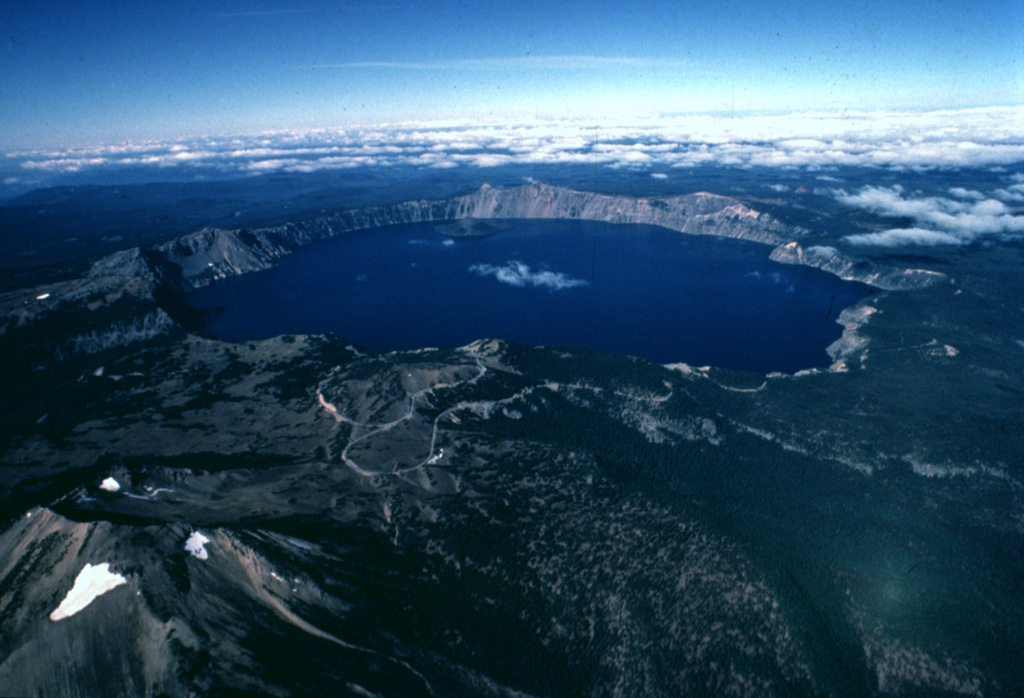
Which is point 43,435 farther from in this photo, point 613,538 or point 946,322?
point 946,322

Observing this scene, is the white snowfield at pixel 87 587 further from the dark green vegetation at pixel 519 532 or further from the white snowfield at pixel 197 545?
the white snowfield at pixel 197 545

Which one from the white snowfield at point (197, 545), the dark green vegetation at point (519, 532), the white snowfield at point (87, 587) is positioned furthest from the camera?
the white snowfield at point (197, 545)

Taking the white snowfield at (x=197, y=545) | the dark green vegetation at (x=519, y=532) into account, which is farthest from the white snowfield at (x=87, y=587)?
the white snowfield at (x=197, y=545)

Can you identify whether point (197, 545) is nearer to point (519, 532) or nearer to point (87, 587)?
point (87, 587)

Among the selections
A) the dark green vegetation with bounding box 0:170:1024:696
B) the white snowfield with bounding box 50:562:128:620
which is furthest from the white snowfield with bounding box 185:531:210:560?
the white snowfield with bounding box 50:562:128:620

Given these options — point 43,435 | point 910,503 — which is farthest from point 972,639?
point 43,435

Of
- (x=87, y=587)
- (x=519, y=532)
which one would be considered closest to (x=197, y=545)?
(x=87, y=587)

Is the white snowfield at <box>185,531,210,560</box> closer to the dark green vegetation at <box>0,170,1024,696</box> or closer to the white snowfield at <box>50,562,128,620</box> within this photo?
the dark green vegetation at <box>0,170,1024,696</box>
